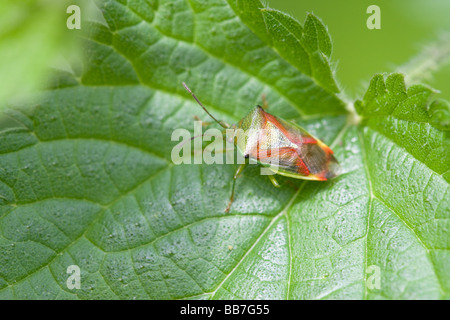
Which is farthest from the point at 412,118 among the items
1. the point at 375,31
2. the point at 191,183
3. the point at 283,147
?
the point at 375,31

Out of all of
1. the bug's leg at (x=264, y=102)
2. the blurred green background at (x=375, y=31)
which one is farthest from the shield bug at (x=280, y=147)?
the blurred green background at (x=375, y=31)

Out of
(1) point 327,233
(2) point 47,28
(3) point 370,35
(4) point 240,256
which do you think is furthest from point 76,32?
(3) point 370,35

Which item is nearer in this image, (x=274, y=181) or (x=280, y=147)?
(x=274, y=181)

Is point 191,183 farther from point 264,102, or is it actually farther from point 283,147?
point 264,102

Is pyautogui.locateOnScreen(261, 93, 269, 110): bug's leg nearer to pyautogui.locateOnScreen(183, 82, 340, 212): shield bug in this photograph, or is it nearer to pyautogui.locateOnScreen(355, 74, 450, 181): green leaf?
pyautogui.locateOnScreen(183, 82, 340, 212): shield bug

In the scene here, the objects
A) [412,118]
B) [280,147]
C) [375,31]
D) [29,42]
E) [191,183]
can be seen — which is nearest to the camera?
[29,42]

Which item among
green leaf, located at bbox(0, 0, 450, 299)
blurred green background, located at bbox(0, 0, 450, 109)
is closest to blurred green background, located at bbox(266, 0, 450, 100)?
blurred green background, located at bbox(0, 0, 450, 109)

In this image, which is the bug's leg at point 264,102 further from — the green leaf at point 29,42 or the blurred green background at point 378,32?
the green leaf at point 29,42

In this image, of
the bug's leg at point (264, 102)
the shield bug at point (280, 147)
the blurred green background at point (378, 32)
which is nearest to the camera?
the shield bug at point (280, 147)
